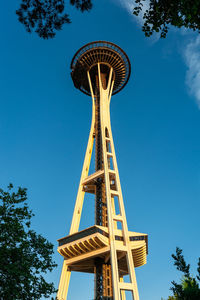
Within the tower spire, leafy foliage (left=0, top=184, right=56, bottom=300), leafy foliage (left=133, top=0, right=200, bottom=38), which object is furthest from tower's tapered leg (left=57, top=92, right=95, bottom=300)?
leafy foliage (left=133, top=0, right=200, bottom=38)

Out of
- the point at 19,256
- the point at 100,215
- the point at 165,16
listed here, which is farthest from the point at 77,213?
the point at 165,16

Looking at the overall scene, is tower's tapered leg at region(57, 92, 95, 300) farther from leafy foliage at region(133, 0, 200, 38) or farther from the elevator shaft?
leafy foliage at region(133, 0, 200, 38)

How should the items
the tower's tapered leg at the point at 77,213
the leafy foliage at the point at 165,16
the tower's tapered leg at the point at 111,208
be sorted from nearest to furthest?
→ the leafy foliage at the point at 165,16, the tower's tapered leg at the point at 111,208, the tower's tapered leg at the point at 77,213

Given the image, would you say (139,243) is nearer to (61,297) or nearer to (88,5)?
(61,297)

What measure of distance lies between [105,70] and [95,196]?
92.7 ft

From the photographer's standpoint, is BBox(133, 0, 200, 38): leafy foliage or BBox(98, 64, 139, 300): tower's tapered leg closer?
BBox(133, 0, 200, 38): leafy foliage

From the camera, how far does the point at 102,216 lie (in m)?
36.2

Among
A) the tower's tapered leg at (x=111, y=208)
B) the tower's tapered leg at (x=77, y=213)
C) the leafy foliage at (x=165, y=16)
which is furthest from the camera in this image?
the tower's tapered leg at (x=77, y=213)

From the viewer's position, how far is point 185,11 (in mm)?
7414

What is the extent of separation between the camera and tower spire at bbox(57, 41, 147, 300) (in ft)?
A: 95.3

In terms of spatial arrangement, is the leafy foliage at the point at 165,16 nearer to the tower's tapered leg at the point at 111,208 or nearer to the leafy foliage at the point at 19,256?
the leafy foliage at the point at 19,256

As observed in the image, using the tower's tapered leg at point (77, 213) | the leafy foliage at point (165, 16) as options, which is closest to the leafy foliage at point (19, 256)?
the leafy foliage at point (165, 16)

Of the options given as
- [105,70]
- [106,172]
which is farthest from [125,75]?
[106,172]

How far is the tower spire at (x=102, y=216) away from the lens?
1144 inches
